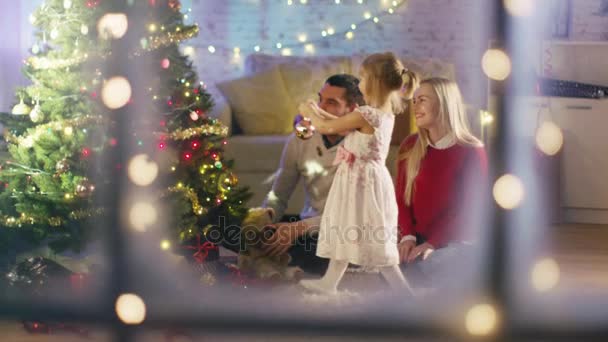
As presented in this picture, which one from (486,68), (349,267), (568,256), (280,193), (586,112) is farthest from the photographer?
(586,112)

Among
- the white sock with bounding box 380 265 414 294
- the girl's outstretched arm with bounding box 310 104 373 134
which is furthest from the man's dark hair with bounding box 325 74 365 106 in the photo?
the white sock with bounding box 380 265 414 294

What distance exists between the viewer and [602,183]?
404 centimetres

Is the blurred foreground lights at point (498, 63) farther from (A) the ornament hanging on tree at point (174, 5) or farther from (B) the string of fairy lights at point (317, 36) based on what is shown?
(B) the string of fairy lights at point (317, 36)

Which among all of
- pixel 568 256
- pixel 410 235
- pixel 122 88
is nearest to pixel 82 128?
pixel 122 88

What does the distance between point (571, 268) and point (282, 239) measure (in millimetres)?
1026

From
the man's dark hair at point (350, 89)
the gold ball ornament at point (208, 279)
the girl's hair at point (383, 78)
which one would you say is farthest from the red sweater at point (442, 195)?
the gold ball ornament at point (208, 279)

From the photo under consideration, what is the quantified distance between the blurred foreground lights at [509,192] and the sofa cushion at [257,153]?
2.16 metres

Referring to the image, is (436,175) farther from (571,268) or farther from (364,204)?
(571,268)

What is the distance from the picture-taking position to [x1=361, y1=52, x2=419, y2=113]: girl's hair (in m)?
2.09

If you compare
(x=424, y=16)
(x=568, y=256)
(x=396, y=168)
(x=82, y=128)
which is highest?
(x=424, y=16)

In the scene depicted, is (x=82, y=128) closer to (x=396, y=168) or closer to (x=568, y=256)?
(x=396, y=168)

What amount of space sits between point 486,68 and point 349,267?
3.53 ft

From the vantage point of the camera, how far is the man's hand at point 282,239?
2.49 metres

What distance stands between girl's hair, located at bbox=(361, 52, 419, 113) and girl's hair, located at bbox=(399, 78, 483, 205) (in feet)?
0.76
